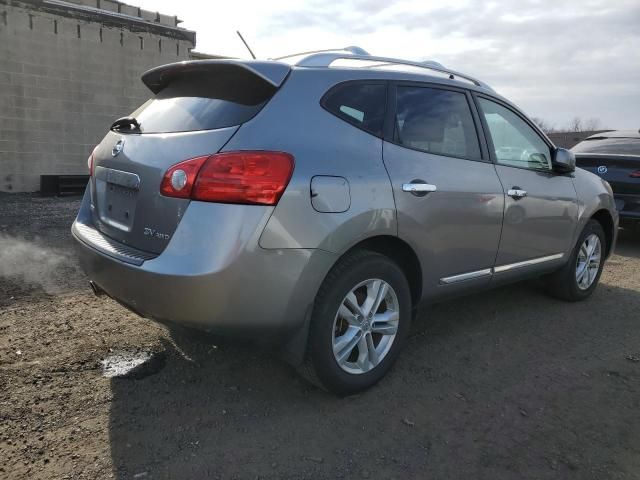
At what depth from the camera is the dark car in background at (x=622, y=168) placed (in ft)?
22.9

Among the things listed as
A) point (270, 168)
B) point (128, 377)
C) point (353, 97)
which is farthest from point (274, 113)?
point (128, 377)

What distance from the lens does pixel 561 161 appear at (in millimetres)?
4246

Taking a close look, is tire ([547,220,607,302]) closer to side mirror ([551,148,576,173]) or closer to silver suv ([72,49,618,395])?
side mirror ([551,148,576,173])

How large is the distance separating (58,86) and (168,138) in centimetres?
958

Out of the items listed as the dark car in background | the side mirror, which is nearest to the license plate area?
the side mirror

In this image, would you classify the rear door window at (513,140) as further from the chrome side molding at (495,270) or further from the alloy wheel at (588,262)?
the alloy wheel at (588,262)

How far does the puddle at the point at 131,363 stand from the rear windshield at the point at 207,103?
4.60ft

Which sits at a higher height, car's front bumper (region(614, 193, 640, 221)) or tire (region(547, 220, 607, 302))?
car's front bumper (region(614, 193, 640, 221))

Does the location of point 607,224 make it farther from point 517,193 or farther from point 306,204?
point 306,204

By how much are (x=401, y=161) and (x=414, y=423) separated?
1.43 metres

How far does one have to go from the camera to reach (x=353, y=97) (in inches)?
115

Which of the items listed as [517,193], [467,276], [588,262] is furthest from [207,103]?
[588,262]

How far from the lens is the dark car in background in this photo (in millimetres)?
6988

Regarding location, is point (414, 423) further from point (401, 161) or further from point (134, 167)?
point (134, 167)
